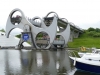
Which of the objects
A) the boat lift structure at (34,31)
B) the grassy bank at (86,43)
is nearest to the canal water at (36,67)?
the boat lift structure at (34,31)

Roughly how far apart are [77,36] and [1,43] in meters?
40.3

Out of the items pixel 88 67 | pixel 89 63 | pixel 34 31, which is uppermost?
pixel 34 31

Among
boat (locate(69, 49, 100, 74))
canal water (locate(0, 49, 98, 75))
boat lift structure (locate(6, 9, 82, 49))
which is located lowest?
canal water (locate(0, 49, 98, 75))

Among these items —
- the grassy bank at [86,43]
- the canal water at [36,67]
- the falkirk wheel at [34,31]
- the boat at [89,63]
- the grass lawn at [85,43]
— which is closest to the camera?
the boat at [89,63]

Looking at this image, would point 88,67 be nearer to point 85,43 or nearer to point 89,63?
point 89,63

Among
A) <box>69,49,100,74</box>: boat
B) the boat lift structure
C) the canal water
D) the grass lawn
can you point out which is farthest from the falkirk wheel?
<box>69,49,100,74</box>: boat

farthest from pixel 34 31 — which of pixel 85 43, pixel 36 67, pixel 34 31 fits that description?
pixel 36 67

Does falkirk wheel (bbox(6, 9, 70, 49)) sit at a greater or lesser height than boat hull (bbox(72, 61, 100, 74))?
greater

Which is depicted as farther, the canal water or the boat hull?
the canal water

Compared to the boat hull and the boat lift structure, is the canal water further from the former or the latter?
the boat lift structure

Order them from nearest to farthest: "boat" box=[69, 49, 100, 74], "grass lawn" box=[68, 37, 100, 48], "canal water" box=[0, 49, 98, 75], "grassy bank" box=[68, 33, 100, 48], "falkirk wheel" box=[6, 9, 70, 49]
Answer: "boat" box=[69, 49, 100, 74]
"canal water" box=[0, 49, 98, 75]
"falkirk wheel" box=[6, 9, 70, 49]
"grass lawn" box=[68, 37, 100, 48]
"grassy bank" box=[68, 33, 100, 48]

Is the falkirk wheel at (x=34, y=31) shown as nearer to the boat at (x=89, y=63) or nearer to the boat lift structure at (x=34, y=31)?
the boat lift structure at (x=34, y=31)

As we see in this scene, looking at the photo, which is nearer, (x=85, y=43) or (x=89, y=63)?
(x=89, y=63)

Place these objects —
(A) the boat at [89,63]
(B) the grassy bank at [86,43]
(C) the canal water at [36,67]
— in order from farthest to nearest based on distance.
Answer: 1. (B) the grassy bank at [86,43]
2. (C) the canal water at [36,67]
3. (A) the boat at [89,63]
